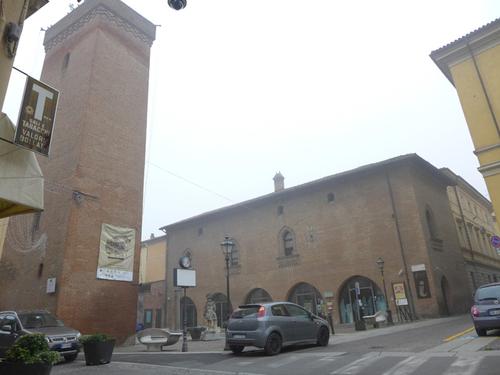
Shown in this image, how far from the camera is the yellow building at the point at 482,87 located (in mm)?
16781

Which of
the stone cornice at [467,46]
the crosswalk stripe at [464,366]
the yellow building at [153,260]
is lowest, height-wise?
the crosswalk stripe at [464,366]

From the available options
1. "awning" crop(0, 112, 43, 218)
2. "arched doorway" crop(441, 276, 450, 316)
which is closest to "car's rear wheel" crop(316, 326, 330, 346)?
"awning" crop(0, 112, 43, 218)

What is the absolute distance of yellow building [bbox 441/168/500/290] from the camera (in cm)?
3353

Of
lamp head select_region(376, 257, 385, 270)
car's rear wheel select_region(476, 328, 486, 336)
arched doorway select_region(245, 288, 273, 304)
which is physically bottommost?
car's rear wheel select_region(476, 328, 486, 336)

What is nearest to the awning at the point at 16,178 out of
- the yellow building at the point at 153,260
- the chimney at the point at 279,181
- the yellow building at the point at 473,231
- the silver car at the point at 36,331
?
the silver car at the point at 36,331

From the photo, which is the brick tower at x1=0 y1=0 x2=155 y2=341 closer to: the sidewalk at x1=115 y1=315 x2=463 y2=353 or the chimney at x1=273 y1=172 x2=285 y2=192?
the sidewalk at x1=115 y1=315 x2=463 y2=353

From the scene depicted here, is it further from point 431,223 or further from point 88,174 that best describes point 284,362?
point 431,223

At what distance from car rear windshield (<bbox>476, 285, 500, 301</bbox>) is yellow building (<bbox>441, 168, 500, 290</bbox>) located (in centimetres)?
2187

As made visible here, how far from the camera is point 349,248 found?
92.1 ft

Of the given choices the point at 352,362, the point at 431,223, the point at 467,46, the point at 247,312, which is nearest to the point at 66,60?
the point at 247,312

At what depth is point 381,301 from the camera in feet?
85.0

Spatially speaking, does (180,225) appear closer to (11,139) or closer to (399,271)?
(399,271)

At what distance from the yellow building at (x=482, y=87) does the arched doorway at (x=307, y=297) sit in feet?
50.5

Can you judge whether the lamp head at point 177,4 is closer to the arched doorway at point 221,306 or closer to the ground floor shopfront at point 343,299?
the ground floor shopfront at point 343,299
